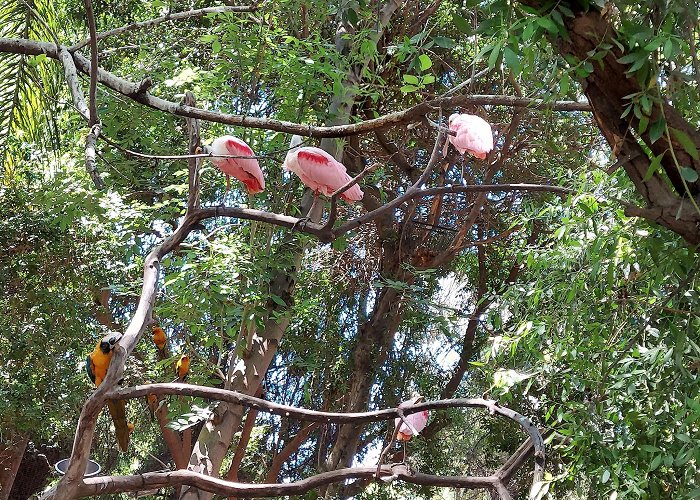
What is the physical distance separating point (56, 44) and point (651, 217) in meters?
2.07

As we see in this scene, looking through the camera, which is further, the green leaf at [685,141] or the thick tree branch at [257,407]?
the thick tree branch at [257,407]

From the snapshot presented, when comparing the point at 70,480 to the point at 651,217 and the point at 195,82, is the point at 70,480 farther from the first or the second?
the point at 195,82

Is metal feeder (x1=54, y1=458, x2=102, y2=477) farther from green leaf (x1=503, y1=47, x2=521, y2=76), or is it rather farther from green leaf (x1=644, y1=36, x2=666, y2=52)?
green leaf (x1=644, y1=36, x2=666, y2=52)

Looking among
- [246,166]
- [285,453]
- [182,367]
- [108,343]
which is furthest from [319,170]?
[285,453]

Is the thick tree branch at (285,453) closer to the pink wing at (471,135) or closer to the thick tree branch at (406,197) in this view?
the pink wing at (471,135)

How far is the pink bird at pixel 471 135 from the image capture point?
336 cm

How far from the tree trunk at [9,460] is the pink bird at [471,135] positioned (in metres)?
3.78

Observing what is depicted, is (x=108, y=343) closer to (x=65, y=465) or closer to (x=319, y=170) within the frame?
(x=65, y=465)

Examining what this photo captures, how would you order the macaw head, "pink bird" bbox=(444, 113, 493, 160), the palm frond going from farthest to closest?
"pink bird" bbox=(444, 113, 493, 160) → the palm frond → the macaw head

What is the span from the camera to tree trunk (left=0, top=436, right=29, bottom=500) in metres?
5.80

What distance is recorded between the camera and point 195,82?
4.26 metres

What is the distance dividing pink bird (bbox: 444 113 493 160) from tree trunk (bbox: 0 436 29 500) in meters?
3.78

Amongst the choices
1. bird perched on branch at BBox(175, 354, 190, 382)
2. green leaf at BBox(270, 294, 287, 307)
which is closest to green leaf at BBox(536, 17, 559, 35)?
green leaf at BBox(270, 294, 287, 307)

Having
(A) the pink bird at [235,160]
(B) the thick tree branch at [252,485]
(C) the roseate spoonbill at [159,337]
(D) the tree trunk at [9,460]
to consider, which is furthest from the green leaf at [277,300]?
(D) the tree trunk at [9,460]
